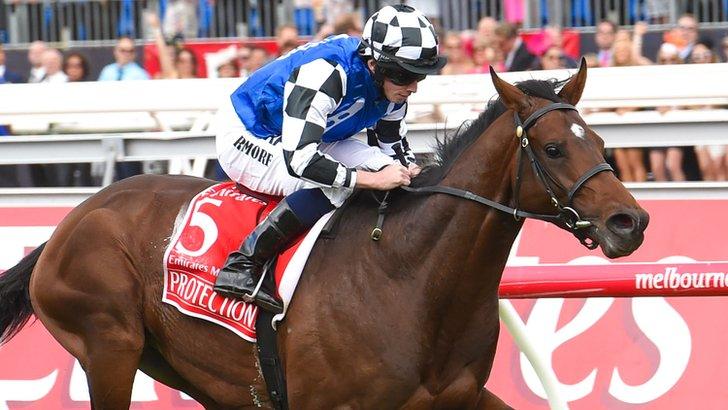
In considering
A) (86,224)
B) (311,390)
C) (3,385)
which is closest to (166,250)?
(86,224)

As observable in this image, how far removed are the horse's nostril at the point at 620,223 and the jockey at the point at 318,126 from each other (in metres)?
0.83

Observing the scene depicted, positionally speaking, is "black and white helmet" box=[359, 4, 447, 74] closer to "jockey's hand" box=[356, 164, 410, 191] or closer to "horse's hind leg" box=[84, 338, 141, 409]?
"jockey's hand" box=[356, 164, 410, 191]

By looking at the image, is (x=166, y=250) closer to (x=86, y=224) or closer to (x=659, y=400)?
(x=86, y=224)

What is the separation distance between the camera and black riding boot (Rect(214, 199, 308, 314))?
434cm

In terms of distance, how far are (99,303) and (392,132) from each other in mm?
1280

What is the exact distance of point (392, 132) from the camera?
15.6ft

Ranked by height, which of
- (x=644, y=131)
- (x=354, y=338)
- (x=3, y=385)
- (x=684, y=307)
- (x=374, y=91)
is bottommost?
(x=3, y=385)

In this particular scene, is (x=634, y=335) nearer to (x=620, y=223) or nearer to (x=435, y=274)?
(x=435, y=274)

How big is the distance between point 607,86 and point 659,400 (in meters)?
1.49

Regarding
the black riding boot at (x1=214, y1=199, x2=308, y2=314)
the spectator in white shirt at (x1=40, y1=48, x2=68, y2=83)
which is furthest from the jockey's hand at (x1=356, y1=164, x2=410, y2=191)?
the spectator in white shirt at (x1=40, y1=48, x2=68, y2=83)

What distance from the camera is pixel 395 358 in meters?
4.08

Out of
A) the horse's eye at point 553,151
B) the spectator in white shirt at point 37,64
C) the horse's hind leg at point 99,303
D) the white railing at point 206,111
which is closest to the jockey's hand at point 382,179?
the horse's eye at point 553,151

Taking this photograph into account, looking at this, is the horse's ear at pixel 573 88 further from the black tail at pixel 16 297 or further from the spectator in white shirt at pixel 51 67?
the spectator in white shirt at pixel 51 67

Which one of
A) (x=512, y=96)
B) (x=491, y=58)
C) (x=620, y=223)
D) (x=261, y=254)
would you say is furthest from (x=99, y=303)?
(x=491, y=58)
